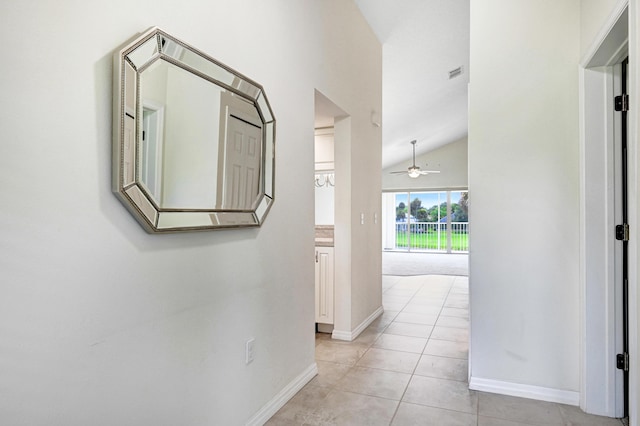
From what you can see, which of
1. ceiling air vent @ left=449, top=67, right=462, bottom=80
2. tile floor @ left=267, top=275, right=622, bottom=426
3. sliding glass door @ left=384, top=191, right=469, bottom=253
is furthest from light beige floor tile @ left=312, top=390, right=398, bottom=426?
sliding glass door @ left=384, top=191, right=469, bottom=253

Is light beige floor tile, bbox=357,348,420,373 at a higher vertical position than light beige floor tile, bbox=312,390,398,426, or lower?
higher

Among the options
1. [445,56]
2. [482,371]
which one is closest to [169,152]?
[482,371]

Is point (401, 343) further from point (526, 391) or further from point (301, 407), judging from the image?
point (301, 407)

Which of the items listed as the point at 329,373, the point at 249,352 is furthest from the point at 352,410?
the point at 249,352

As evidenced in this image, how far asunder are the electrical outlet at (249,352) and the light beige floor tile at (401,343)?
5.17 ft

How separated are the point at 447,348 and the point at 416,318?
3.08ft

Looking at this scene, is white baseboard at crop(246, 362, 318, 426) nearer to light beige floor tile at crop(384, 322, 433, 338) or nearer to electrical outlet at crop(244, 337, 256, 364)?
electrical outlet at crop(244, 337, 256, 364)

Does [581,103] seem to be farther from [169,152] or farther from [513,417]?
[169,152]

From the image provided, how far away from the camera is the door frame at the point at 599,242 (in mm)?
2119

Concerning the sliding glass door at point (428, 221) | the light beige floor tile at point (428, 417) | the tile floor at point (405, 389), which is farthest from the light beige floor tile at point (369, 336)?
the sliding glass door at point (428, 221)

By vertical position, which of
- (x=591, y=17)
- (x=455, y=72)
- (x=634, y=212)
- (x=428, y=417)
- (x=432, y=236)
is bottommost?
(x=428, y=417)

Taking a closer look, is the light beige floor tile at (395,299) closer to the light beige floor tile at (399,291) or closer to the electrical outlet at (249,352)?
the light beige floor tile at (399,291)

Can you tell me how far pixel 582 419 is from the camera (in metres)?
2.10

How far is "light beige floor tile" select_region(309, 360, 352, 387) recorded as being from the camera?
2.56 m
